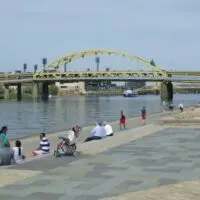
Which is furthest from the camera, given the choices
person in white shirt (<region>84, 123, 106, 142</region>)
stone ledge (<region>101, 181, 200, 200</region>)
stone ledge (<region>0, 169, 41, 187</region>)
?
person in white shirt (<region>84, 123, 106, 142</region>)

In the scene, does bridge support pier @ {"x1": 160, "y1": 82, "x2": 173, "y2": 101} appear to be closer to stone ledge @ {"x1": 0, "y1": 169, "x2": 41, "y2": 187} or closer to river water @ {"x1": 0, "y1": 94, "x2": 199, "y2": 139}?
river water @ {"x1": 0, "y1": 94, "x2": 199, "y2": 139}

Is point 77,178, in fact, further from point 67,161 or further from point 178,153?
point 178,153

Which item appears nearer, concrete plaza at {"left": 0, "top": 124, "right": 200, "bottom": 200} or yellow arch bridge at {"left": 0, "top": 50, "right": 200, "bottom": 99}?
concrete plaza at {"left": 0, "top": 124, "right": 200, "bottom": 200}

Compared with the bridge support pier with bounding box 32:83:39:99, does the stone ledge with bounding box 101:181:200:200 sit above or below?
above

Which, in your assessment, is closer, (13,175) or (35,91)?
(13,175)

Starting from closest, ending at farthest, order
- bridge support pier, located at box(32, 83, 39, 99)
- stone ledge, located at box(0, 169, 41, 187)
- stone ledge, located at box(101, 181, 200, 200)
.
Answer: stone ledge, located at box(101, 181, 200, 200) → stone ledge, located at box(0, 169, 41, 187) → bridge support pier, located at box(32, 83, 39, 99)

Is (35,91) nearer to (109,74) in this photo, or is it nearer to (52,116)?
(109,74)

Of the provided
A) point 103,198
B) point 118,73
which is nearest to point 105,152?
point 103,198

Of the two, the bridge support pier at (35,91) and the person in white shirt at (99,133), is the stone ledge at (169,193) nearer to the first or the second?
the person in white shirt at (99,133)

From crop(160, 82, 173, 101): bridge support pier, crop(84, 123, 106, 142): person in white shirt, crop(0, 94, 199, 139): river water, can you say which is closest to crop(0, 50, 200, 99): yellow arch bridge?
crop(160, 82, 173, 101): bridge support pier

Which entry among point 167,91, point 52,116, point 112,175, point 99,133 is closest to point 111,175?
point 112,175

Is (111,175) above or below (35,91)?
above

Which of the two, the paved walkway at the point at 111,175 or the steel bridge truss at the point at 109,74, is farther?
the steel bridge truss at the point at 109,74

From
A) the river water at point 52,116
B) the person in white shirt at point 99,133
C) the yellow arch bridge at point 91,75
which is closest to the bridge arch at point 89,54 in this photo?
the yellow arch bridge at point 91,75
